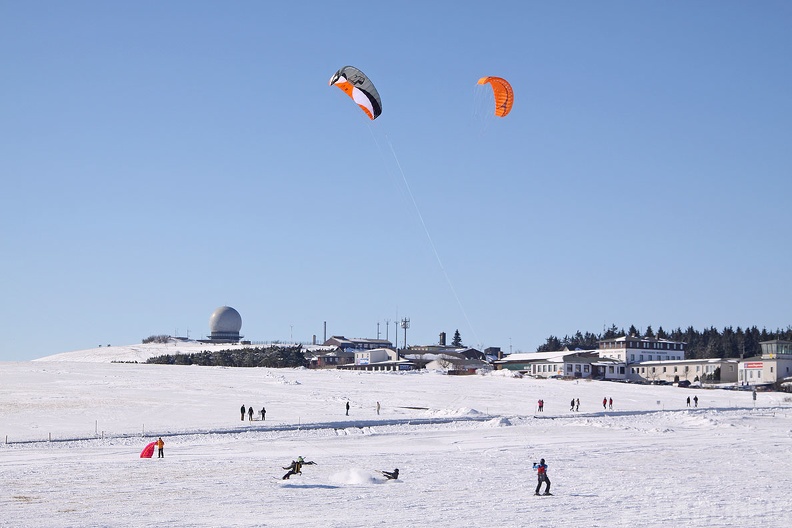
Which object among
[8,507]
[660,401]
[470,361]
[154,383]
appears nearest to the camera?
[8,507]

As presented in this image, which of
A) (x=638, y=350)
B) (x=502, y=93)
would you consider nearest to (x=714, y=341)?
(x=638, y=350)

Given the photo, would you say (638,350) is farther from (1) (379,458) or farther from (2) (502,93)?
(1) (379,458)

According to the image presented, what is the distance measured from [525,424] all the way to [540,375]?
50553 mm

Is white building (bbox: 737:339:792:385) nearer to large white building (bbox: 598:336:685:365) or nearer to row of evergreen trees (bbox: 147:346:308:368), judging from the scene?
large white building (bbox: 598:336:685:365)

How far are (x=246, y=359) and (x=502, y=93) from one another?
7608 cm

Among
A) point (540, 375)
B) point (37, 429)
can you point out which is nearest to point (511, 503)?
point (37, 429)

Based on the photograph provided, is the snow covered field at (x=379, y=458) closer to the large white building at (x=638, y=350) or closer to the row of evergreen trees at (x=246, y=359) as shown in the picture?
the large white building at (x=638, y=350)

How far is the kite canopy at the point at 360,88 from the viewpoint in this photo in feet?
102

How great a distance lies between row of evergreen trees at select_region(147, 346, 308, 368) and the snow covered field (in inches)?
1561

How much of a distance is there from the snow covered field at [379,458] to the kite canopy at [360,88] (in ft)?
40.1

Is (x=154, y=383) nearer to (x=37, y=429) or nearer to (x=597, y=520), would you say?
(x=37, y=429)

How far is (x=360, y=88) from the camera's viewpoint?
3138 cm

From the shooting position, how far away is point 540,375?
92.9 metres

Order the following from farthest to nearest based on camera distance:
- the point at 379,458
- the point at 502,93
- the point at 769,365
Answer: the point at 769,365
the point at 502,93
the point at 379,458
